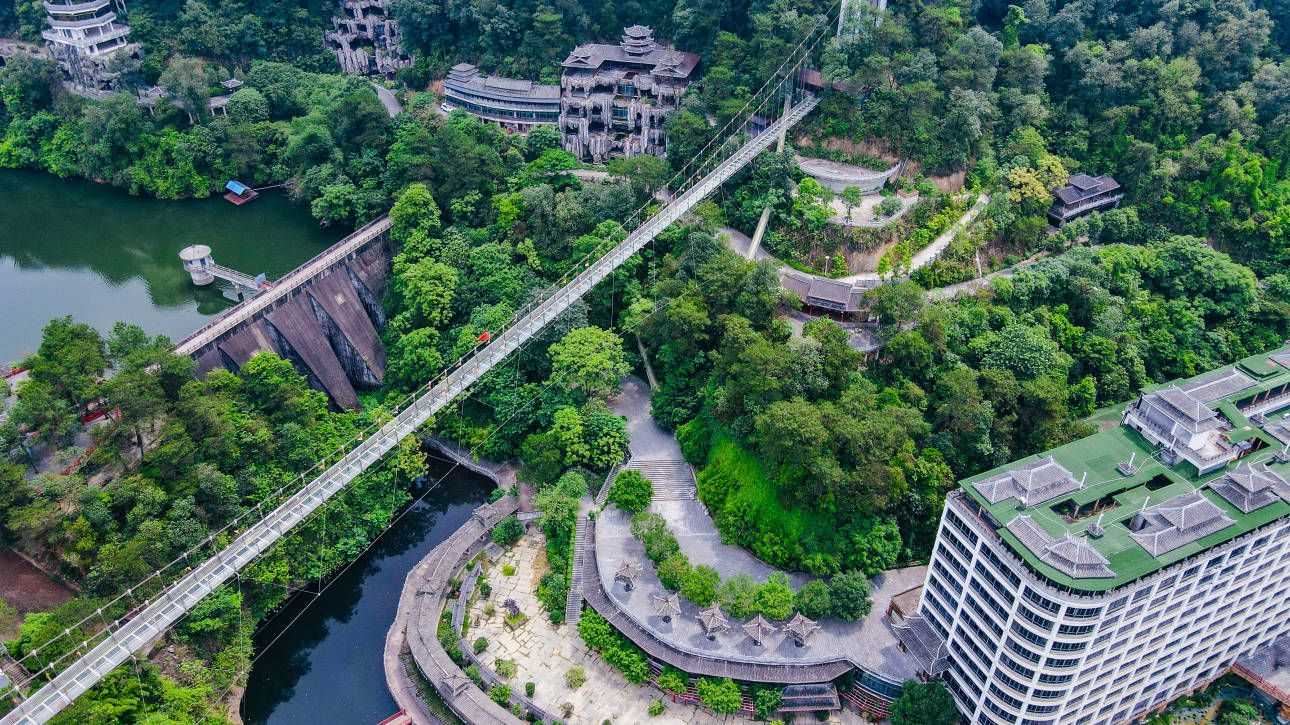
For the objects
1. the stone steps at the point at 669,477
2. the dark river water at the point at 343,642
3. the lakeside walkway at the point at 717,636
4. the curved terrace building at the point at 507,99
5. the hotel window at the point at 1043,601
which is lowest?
the dark river water at the point at 343,642

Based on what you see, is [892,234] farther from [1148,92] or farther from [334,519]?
[334,519]

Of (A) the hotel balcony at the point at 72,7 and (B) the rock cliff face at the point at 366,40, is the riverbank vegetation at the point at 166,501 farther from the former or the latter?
(A) the hotel balcony at the point at 72,7

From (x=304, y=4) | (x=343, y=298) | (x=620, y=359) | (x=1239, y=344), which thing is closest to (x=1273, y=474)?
(x=1239, y=344)

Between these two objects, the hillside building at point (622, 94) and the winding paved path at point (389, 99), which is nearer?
the hillside building at point (622, 94)

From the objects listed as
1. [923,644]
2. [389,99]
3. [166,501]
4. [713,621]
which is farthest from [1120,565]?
[389,99]

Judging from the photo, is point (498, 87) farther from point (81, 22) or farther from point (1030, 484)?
point (1030, 484)

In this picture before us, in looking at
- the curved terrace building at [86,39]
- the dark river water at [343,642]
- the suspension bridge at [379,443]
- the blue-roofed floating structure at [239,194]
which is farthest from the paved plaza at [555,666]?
the curved terrace building at [86,39]
